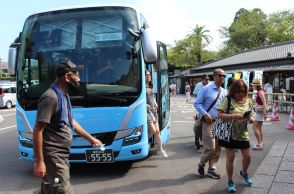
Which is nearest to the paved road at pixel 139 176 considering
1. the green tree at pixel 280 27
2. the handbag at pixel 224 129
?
the handbag at pixel 224 129

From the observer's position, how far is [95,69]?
634cm

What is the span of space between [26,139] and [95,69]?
5.41 ft

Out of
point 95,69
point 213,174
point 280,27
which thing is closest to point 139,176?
point 213,174

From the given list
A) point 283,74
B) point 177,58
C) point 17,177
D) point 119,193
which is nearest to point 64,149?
point 119,193

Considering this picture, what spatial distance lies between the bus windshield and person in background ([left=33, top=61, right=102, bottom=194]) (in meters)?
2.47

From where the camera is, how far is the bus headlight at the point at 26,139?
6305 mm

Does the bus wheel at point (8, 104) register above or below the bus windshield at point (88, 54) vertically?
below

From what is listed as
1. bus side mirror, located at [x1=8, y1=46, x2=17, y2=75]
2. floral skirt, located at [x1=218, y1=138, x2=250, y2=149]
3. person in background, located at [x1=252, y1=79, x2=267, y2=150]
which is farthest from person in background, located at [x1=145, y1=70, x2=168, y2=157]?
person in background, located at [x1=252, y1=79, x2=267, y2=150]

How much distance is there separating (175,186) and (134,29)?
2660 millimetres

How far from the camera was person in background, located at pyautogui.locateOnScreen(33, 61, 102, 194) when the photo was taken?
349 centimetres

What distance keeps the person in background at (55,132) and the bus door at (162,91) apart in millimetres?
4359

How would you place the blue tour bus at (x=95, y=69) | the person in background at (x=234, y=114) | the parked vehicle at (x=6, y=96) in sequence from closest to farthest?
the person in background at (x=234, y=114), the blue tour bus at (x=95, y=69), the parked vehicle at (x=6, y=96)

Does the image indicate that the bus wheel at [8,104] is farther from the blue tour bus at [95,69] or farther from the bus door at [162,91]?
the blue tour bus at [95,69]

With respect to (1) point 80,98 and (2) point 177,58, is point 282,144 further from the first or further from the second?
(2) point 177,58
